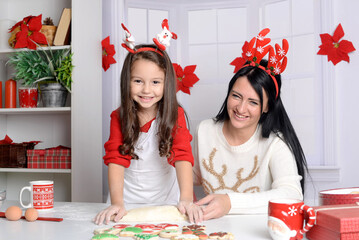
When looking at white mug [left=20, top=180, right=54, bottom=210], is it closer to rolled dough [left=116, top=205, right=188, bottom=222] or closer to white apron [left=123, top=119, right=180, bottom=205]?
rolled dough [left=116, top=205, right=188, bottom=222]

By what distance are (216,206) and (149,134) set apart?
1.93 feet

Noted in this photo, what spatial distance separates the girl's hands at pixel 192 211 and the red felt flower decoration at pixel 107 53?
1.88m

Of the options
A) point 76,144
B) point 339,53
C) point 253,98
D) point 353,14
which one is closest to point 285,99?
point 339,53

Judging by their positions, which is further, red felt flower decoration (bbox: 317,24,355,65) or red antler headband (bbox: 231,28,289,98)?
red felt flower decoration (bbox: 317,24,355,65)

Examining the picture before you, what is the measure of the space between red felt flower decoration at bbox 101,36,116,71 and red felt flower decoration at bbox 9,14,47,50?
401 millimetres

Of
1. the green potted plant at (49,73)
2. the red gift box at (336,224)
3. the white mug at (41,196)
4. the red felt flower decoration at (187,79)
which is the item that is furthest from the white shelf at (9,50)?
the red gift box at (336,224)

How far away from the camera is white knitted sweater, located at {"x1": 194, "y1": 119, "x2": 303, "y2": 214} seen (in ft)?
5.60

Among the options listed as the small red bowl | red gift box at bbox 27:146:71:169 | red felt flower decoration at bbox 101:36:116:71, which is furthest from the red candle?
the small red bowl

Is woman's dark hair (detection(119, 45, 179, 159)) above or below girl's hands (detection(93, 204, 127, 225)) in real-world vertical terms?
above

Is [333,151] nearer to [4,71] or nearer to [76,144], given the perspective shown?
[76,144]

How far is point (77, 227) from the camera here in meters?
1.10

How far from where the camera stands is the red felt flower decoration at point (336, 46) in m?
2.69

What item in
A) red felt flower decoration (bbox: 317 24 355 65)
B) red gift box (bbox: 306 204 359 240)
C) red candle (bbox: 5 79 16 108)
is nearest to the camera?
red gift box (bbox: 306 204 359 240)

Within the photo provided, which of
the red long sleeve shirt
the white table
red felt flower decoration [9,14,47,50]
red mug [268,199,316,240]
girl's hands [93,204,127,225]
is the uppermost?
red felt flower decoration [9,14,47,50]
